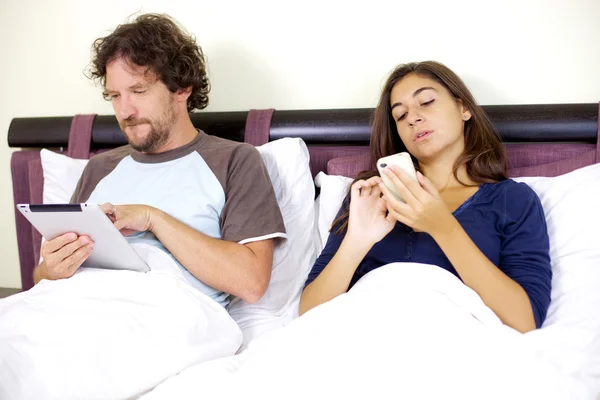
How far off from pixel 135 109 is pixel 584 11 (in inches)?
50.0

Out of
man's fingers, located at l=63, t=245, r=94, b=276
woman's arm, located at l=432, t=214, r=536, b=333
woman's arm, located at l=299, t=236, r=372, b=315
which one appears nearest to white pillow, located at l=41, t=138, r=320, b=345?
woman's arm, located at l=299, t=236, r=372, b=315

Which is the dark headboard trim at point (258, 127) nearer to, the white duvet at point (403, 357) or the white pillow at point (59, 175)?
the white pillow at point (59, 175)

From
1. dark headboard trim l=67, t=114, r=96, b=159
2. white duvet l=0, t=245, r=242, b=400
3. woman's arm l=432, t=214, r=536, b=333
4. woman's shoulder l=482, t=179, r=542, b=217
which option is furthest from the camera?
dark headboard trim l=67, t=114, r=96, b=159

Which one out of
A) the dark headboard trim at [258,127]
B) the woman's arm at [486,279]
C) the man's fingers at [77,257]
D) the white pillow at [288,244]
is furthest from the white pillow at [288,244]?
the woman's arm at [486,279]

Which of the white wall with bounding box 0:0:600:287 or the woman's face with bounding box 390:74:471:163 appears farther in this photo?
the white wall with bounding box 0:0:600:287

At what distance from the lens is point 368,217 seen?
121cm

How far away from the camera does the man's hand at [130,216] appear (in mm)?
1247

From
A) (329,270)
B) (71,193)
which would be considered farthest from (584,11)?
(71,193)

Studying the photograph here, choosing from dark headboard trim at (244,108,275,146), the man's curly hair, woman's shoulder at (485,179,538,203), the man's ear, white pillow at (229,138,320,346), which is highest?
the man's curly hair

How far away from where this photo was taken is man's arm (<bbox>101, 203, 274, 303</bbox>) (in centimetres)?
129

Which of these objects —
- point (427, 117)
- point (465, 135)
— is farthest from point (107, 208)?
point (465, 135)

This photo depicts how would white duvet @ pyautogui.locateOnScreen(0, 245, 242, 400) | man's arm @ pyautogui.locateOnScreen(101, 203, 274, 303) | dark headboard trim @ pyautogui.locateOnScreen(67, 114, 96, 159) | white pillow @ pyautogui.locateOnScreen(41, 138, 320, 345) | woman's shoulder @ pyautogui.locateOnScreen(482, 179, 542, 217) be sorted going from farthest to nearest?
dark headboard trim @ pyautogui.locateOnScreen(67, 114, 96, 159) → white pillow @ pyautogui.locateOnScreen(41, 138, 320, 345) → man's arm @ pyautogui.locateOnScreen(101, 203, 274, 303) → woman's shoulder @ pyautogui.locateOnScreen(482, 179, 542, 217) → white duvet @ pyautogui.locateOnScreen(0, 245, 242, 400)

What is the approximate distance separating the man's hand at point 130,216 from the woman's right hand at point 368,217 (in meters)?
0.47

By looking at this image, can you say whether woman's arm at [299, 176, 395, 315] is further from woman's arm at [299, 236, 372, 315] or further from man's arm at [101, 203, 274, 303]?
man's arm at [101, 203, 274, 303]
